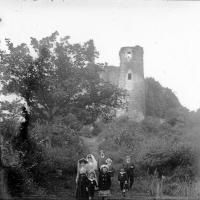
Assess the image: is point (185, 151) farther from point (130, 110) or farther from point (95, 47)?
point (130, 110)

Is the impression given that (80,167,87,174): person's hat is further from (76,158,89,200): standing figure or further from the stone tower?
the stone tower

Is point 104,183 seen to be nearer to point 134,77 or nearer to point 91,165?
point 91,165

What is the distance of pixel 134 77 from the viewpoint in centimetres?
4003

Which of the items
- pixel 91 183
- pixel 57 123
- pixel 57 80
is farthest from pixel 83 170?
pixel 57 80

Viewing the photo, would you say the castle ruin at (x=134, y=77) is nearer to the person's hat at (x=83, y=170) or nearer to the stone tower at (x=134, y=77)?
the stone tower at (x=134, y=77)

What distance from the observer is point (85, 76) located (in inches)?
873

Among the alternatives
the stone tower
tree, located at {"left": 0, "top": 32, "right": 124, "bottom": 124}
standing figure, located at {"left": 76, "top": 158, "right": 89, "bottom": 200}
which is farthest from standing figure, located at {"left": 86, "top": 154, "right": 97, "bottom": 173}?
the stone tower

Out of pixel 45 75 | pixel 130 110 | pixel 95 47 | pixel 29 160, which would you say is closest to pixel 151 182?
pixel 29 160

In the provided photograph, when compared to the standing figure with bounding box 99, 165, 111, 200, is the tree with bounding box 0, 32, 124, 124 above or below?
above

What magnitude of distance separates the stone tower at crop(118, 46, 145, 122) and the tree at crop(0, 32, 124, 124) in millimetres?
16245

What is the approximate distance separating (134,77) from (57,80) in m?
20.0

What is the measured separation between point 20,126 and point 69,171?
3.53 metres

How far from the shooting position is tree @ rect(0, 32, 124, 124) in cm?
1973

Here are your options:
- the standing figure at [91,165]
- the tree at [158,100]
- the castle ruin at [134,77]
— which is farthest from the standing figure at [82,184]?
the tree at [158,100]
